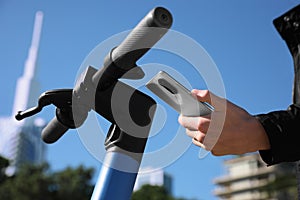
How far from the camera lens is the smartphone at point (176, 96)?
65 cm

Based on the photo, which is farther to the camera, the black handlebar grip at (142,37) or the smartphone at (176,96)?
the smartphone at (176,96)

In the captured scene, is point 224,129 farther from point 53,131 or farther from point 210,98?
point 53,131

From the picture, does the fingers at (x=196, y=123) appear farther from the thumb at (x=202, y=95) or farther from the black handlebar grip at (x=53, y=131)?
the black handlebar grip at (x=53, y=131)

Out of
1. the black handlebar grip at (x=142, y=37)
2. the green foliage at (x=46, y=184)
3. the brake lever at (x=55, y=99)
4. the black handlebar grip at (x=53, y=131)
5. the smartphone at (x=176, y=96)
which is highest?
the black handlebar grip at (x=142, y=37)

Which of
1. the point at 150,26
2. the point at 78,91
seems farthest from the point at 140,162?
the point at 150,26

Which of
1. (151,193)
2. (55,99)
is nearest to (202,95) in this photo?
(55,99)

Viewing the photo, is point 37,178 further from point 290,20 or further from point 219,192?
point 219,192

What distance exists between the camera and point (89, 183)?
824 inches

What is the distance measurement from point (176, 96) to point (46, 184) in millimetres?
19927

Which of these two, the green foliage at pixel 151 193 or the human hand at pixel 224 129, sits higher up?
the human hand at pixel 224 129

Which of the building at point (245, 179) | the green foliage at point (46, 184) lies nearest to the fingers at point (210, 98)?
the green foliage at point (46, 184)

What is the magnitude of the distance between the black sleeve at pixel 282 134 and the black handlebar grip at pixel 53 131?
15.9 inches

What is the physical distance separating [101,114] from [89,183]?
20656 mm

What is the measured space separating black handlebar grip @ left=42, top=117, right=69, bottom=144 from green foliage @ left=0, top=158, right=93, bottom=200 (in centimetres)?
1816
